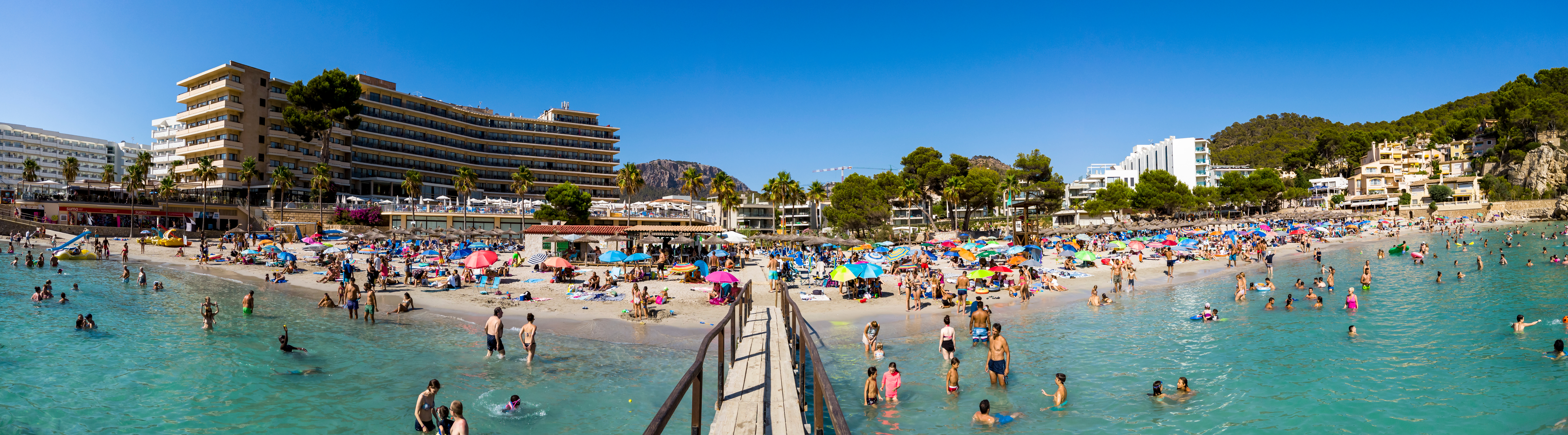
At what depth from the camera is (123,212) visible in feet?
178

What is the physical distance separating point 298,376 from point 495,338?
142 inches

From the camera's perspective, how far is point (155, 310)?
21.8m

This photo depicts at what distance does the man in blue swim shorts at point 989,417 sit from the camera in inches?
426

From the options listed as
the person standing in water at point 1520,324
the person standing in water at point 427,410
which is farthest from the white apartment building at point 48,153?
the person standing in water at point 1520,324

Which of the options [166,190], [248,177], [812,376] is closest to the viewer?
[812,376]

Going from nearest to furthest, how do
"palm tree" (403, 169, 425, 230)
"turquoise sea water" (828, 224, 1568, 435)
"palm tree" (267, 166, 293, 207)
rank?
"turquoise sea water" (828, 224, 1568, 435) → "palm tree" (267, 166, 293, 207) → "palm tree" (403, 169, 425, 230)

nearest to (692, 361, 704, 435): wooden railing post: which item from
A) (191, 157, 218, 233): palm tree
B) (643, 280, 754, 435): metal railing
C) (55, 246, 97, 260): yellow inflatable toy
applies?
(643, 280, 754, 435): metal railing

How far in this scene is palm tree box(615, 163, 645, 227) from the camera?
65.9 m

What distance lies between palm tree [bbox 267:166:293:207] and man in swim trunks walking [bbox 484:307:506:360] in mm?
51449

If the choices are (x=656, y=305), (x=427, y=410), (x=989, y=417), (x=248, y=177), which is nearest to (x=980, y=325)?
(x=989, y=417)

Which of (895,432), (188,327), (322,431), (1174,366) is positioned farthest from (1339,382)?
(188,327)

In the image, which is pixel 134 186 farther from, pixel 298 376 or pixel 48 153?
pixel 48 153

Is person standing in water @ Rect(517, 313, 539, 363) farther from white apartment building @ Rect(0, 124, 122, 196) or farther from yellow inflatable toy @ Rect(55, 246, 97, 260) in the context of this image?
white apartment building @ Rect(0, 124, 122, 196)

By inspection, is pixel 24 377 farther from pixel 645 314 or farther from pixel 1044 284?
pixel 1044 284
